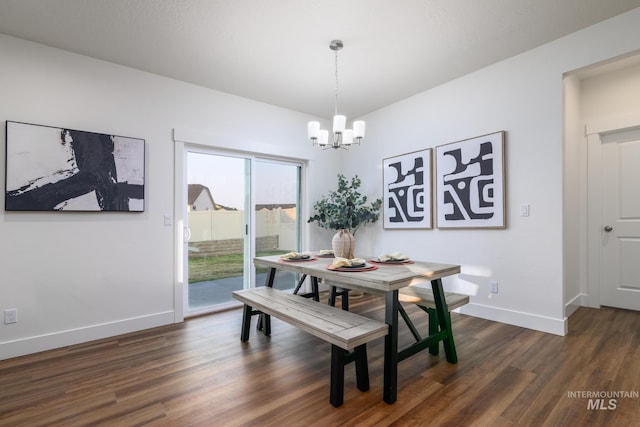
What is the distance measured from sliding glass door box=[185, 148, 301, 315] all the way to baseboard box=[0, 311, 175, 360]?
409 millimetres

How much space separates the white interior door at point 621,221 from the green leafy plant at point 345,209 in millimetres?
2574

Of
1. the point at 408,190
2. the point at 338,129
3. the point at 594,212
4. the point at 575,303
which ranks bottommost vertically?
the point at 575,303

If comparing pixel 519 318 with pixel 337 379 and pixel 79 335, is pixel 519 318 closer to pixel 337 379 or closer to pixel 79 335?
pixel 337 379

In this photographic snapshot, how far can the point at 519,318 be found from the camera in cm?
297

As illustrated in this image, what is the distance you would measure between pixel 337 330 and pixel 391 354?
0.37 meters

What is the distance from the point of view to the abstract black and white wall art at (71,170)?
2.48m

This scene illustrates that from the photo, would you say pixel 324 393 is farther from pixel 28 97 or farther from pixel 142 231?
pixel 28 97

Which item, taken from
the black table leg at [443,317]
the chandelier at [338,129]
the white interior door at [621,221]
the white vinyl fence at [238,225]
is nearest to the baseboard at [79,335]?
the white vinyl fence at [238,225]

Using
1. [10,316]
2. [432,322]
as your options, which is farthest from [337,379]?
[10,316]

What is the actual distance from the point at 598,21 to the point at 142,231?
4.43 metres

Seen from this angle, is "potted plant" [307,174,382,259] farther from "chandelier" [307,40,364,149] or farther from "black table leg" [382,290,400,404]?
"black table leg" [382,290,400,404]

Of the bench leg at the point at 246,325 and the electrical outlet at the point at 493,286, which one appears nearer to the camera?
the bench leg at the point at 246,325

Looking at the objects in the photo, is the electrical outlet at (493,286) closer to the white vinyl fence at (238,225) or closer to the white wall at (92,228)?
the white vinyl fence at (238,225)

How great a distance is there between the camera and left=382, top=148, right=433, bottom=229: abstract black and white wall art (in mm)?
3717
